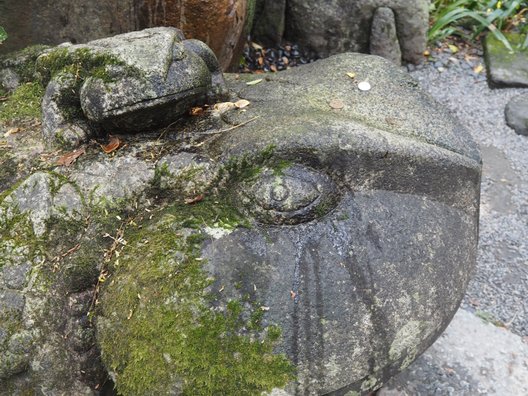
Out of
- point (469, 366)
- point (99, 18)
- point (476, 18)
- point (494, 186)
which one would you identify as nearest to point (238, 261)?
point (469, 366)

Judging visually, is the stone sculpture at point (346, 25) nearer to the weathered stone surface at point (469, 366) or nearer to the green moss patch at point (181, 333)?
the weathered stone surface at point (469, 366)

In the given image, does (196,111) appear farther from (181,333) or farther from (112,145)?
(181,333)

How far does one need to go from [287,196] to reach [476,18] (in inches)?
160

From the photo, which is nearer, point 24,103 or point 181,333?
point 181,333

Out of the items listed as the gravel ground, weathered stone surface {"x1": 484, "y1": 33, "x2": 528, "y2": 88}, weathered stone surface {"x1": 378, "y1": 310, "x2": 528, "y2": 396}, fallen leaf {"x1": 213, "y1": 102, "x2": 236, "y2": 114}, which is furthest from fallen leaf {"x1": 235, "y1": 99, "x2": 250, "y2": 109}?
weathered stone surface {"x1": 484, "y1": 33, "x2": 528, "y2": 88}

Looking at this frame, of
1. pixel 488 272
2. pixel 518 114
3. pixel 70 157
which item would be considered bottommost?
pixel 488 272

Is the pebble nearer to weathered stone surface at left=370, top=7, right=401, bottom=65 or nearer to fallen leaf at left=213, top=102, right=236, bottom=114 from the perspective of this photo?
weathered stone surface at left=370, top=7, right=401, bottom=65

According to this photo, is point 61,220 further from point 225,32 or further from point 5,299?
point 225,32

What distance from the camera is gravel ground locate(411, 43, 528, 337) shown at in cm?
291

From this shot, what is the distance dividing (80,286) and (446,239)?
1059 mm

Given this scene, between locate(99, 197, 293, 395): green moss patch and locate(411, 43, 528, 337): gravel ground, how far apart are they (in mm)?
1751

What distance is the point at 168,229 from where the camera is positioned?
1.52m

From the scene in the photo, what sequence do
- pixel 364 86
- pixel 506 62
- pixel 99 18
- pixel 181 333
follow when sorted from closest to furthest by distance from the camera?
pixel 181 333 < pixel 364 86 < pixel 99 18 < pixel 506 62

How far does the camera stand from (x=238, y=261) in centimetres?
146
